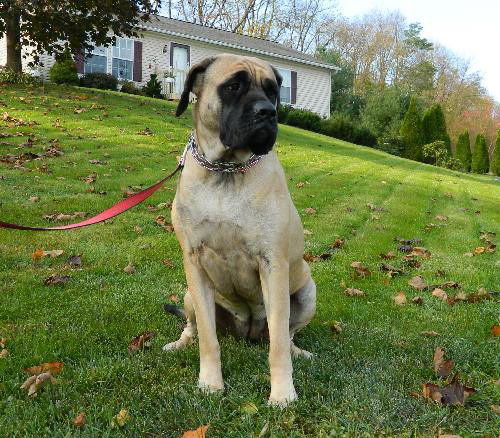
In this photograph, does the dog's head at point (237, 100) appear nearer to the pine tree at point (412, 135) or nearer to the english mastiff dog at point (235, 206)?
the english mastiff dog at point (235, 206)

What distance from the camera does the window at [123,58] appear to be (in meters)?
25.5

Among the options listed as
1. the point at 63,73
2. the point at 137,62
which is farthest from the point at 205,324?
the point at 137,62

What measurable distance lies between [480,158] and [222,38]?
21.8 metres

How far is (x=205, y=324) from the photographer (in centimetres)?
298

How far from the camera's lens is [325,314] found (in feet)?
14.2

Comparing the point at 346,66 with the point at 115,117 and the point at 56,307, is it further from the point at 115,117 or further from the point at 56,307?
the point at 56,307

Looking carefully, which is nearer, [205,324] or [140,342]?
[205,324]

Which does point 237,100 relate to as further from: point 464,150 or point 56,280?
point 464,150

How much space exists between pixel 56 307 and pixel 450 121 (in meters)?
47.9

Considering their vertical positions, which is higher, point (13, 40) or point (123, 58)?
point (13, 40)

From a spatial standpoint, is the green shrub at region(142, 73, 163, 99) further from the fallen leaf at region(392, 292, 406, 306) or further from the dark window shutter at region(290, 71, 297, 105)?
the fallen leaf at region(392, 292, 406, 306)

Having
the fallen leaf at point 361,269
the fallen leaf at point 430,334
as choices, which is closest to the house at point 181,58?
the fallen leaf at point 361,269

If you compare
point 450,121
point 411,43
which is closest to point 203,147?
point 450,121

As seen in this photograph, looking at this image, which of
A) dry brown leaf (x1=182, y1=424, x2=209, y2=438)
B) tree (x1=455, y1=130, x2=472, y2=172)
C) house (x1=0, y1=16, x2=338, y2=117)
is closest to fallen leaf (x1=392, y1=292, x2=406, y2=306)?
dry brown leaf (x1=182, y1=424, x2=209, y2=438)
